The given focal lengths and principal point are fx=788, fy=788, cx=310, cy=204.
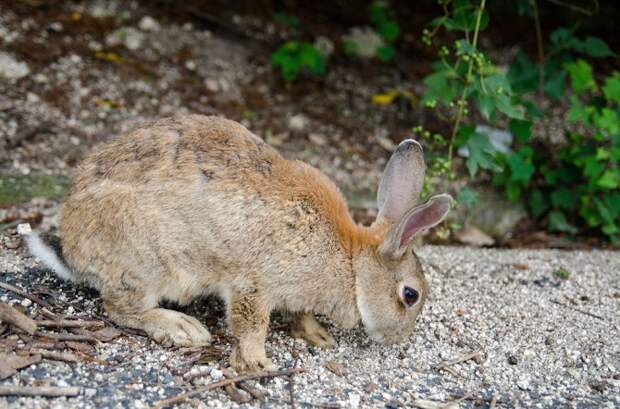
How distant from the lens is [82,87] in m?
7.53

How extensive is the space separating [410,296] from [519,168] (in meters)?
2.64

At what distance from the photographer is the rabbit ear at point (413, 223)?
14.1 feet

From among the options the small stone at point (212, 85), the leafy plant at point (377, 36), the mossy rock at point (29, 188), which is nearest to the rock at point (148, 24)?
the small stone at point (212, 85)

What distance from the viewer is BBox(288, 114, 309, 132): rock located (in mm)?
7820

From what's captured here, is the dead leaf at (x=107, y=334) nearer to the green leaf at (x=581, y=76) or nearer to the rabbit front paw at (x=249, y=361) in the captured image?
the rabbit front paw at (x=249, y=361)

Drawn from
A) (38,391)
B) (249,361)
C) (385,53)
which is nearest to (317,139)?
(385,53)

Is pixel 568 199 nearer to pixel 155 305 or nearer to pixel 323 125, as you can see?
pixel 323 125

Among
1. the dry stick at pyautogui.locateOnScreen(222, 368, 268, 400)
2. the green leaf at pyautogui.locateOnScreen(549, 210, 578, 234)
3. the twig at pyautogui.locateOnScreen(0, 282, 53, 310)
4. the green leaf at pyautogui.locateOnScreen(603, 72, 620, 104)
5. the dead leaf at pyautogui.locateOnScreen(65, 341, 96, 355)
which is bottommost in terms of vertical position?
the twig at pyautogui.locateOnScreen(0, 282, 53, 310)

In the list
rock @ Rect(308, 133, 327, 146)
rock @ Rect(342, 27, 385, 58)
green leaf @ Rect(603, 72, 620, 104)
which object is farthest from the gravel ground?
rock @ Rect(342, 27, 385, 58)

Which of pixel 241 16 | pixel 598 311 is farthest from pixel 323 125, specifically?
pixel 598 311

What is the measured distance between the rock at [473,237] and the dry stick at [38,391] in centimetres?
400

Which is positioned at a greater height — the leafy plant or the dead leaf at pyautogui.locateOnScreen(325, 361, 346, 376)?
the leafy plant

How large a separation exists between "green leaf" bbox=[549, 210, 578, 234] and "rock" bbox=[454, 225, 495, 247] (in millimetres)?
601

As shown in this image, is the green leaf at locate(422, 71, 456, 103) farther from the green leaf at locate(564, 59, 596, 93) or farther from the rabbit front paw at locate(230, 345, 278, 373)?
the rabbit front paw at locate(230, 345, 278, 373)
